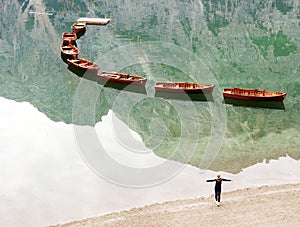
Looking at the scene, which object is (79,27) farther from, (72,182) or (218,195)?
(218,195)

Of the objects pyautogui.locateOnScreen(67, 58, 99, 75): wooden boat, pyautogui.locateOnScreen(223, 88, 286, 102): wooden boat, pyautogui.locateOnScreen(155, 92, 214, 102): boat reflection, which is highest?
pyautogui.locateOnScreen(67, 58, 99, 75): wooden boat

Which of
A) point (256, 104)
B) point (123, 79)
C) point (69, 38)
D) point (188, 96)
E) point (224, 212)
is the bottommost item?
point (256, 104)

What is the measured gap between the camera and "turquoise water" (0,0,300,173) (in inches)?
1449

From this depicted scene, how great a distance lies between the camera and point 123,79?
48375 mm

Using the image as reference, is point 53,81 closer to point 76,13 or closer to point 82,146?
point 82,146

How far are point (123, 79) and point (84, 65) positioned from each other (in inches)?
327

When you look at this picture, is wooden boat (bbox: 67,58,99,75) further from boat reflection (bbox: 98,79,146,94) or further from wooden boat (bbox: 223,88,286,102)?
wooden boat (bbox: 223,88,286,102)

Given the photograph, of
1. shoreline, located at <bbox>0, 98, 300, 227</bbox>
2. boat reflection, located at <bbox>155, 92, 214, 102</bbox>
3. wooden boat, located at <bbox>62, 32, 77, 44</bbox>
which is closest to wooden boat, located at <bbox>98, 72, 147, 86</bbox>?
boat reflection, located at <bbox>155, 92, 214, 102</bbox>

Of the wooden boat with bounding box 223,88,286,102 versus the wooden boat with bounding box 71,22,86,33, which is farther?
the wooden boat with bounding box 71,22,86,33

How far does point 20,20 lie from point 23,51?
29.3 m


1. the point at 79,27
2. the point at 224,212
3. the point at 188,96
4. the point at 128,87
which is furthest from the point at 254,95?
the point at 79,27

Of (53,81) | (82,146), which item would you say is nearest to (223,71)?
(53,81)

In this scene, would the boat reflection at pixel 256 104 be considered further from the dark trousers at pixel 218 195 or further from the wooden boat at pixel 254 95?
the dark trousers at pixel 218 195

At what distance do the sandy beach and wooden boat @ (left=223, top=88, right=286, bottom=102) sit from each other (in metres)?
17.1
